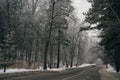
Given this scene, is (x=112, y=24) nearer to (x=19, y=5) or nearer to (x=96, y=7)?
(x=96, y=7)

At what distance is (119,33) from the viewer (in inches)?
1104

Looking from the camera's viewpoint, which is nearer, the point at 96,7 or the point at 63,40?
the point at 96,7

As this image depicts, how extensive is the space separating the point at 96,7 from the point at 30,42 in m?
27.2

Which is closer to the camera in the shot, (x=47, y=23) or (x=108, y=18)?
(x=108, y=18)

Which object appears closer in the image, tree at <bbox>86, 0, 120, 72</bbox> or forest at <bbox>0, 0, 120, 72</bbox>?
tree at <bbox>86, 0, 120, 72</bbox>

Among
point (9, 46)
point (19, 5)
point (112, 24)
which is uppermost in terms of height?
point (19, 5)

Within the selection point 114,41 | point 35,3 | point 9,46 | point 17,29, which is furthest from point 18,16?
point 114,41

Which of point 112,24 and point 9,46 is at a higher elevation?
point 112,24

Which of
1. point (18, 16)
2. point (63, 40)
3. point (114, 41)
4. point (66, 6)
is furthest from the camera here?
point (63, 40)

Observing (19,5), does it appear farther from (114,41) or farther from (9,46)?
(114,41)

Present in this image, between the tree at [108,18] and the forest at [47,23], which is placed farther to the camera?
the forest at [47,23]

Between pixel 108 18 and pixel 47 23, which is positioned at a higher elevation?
pixel 47 23

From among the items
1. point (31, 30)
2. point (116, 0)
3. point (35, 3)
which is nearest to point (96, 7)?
point (116, 0)

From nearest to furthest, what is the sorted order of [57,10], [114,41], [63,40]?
1. [114,41]
2. [57,10]
3. [63,40]
